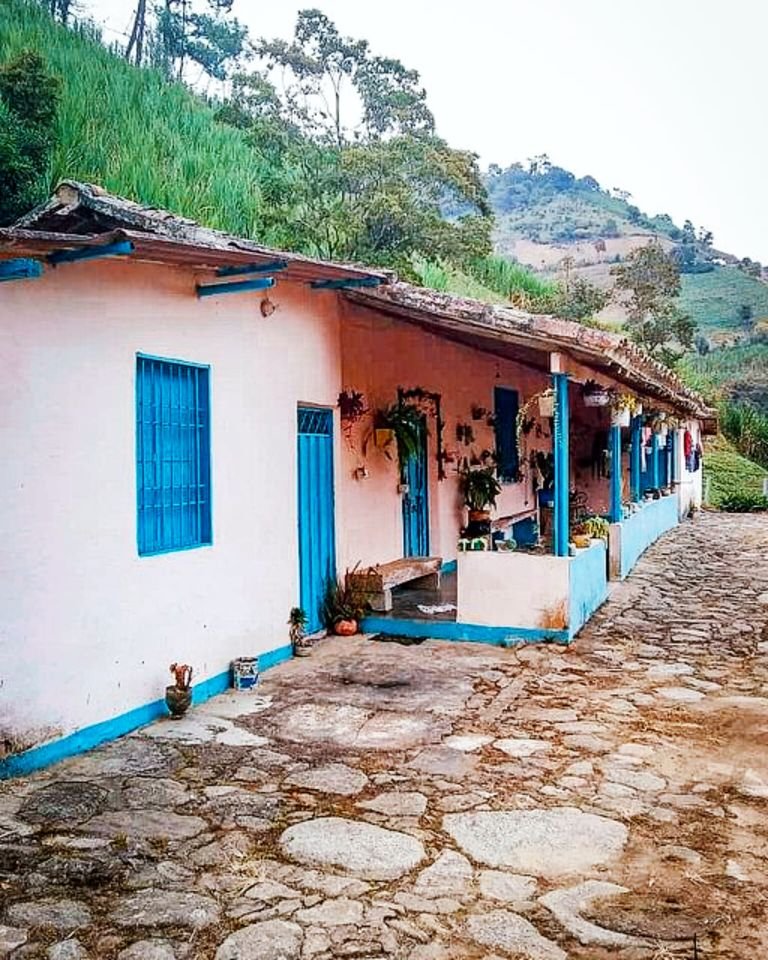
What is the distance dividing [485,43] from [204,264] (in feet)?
123

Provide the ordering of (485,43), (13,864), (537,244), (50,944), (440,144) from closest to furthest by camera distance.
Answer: (50,944)
(13,864)
(440,144)
(485,43)
(537,244)

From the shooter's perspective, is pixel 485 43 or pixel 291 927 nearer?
pixel 291 927

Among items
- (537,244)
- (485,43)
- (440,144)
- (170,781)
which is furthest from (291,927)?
(537,244)

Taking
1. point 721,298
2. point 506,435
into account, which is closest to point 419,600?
point 506,435

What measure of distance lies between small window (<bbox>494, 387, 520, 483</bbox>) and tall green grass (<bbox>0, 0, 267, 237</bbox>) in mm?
8112

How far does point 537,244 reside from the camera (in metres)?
63.8

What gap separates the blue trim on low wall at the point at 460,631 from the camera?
8.37 m

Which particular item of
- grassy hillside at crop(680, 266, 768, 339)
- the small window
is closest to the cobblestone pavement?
the small window

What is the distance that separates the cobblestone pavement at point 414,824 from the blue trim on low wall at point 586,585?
1162 mm

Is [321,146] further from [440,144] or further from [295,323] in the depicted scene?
[295,323]

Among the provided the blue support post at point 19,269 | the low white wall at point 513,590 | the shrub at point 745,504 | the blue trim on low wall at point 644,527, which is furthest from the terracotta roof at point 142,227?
the shrub at point 745,504

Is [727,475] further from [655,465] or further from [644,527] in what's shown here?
[644,527]

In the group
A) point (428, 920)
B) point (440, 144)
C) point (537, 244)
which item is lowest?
point (428, 920)

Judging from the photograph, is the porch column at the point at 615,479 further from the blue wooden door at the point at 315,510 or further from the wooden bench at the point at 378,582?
the blue wooden door at the point at 315,510
